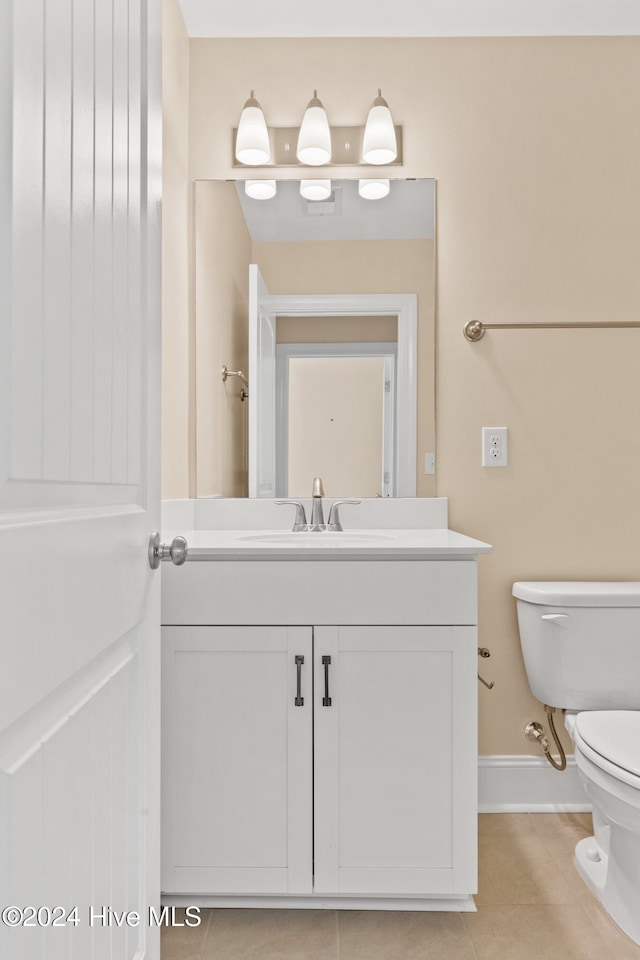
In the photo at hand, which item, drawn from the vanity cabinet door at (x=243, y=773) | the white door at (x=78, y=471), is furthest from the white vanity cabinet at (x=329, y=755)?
the white door at (x=78, y=471)

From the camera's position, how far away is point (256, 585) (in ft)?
4.51

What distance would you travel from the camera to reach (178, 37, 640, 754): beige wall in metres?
1.93

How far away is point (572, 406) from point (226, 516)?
1.08 m

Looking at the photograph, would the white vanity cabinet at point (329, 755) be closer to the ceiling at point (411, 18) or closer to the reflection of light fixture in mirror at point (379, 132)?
the reflection of light fixture in mirror at point (379, 132)

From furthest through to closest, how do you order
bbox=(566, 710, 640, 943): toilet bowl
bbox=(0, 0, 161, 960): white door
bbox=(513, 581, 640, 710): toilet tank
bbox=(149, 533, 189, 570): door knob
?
bbox=(513, 581, 640, 710): toilet tank
bbox=(566, 710, 640, 943): toilet bowl
bbox=(149, 533, 189, 570): door knob
bbox=(0, 0, 161, 960): white door

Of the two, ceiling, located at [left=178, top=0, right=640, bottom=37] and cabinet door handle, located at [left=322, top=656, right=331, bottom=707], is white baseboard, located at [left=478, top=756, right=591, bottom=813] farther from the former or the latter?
ceiling, located at [left=178, top=0, right=640, bottom=37]

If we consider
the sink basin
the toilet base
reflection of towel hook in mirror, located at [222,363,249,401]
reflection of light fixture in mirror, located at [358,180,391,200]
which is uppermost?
reflection of light fixture in mirror, located at [358,180,391,200]

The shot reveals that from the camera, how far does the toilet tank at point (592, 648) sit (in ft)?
5.57

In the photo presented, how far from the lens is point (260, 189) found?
1951mm

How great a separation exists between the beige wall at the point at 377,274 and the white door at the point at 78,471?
1006 mm

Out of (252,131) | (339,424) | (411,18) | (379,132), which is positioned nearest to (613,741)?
(339,424)

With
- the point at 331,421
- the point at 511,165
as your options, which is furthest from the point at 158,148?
the point at 511,165

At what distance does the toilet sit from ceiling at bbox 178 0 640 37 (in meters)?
1.63

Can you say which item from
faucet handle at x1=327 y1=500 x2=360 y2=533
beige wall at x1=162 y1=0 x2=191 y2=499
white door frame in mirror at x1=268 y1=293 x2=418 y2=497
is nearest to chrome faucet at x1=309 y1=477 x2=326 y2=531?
faucet handle at x1=327 y1=500 x2=360 y2=533
